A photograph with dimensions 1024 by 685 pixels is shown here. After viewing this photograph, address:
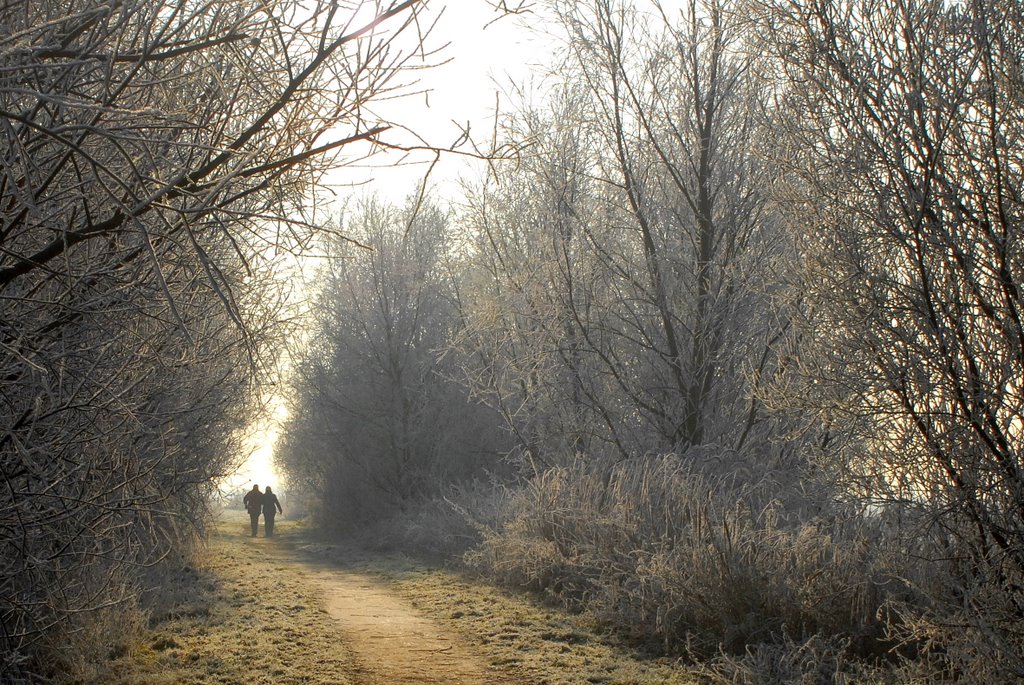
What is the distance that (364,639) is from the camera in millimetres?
8367

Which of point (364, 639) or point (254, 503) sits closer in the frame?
point (364, 639)

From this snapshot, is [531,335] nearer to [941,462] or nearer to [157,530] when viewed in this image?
[157,530]

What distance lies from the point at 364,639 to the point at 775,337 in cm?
661

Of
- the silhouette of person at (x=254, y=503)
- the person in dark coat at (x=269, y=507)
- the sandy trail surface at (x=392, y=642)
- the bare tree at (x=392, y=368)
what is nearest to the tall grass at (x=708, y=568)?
the sandy trail surface at (x=392, y=642)

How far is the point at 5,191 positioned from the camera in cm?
448

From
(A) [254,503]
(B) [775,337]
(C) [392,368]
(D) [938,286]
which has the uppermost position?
(C) [392,368]

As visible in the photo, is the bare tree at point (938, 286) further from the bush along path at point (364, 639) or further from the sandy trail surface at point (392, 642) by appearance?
the sandy trail surface at point (392, 642)

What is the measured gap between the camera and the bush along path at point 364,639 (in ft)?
22.7

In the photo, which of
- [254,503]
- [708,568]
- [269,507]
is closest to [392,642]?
[708,568]

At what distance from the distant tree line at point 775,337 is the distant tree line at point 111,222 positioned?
1059 millimetres

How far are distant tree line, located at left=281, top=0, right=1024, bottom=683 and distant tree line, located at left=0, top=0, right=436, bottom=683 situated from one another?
1.06m

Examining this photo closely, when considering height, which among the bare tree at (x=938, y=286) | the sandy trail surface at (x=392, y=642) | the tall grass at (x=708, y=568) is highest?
the bare tree at (x=938, y=286)

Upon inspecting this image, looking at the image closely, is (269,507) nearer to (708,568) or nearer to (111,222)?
(708,568)

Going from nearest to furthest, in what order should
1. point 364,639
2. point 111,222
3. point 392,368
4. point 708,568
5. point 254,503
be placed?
point 111,222 → point 708,568 → point 364,639 → point 392,368 → point 254,503
